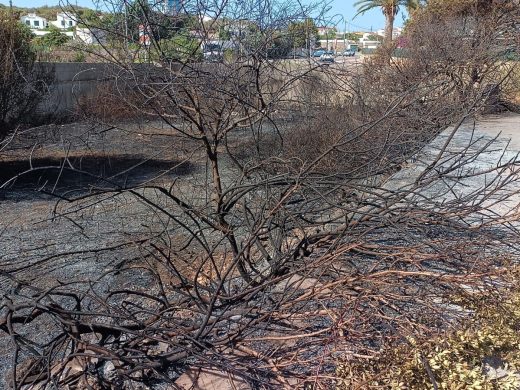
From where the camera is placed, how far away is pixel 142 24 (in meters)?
5.91

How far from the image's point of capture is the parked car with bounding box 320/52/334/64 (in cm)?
737

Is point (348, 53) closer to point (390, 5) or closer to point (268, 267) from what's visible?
point (268, 267)

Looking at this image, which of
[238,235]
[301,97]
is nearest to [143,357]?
[238,235]

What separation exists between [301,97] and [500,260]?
4310mm

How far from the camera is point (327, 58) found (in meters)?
7.56

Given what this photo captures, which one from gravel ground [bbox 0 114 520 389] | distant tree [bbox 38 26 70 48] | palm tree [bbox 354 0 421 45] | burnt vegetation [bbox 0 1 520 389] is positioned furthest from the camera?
palm tree [bbox 354 0 421 45]

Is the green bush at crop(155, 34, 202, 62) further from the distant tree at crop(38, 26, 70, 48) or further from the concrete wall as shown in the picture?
the concrete wall

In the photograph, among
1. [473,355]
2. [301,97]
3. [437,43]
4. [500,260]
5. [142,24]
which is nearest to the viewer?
[473,355]

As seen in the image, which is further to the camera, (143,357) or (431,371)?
(143,357)

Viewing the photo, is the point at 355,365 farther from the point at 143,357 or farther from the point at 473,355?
the point at 143,357

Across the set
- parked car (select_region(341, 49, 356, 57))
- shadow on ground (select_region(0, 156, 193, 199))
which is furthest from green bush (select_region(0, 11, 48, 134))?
parked car (select_region(341, 49, 356, 57))

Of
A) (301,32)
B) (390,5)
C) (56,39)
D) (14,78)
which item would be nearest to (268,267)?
(301,32)

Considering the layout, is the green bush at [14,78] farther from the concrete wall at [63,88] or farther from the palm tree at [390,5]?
the palm tree at [390,5]

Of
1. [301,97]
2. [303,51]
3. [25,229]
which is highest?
[303,51]
